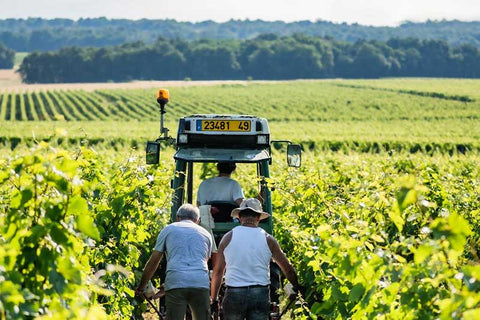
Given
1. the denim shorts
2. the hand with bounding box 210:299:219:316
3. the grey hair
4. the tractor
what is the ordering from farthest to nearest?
the tractor
the hand with bounding box 210:299:219:316
the grey hair
the denim shorts

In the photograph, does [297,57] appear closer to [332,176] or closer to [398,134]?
[398,134]

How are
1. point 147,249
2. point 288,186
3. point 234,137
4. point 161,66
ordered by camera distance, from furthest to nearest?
1. point 161,66
2. point 288,186
3. point 147,249
4. point 234,137

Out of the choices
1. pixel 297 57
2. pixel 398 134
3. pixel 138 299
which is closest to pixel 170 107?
pixel 398 134

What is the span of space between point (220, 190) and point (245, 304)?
210 cm

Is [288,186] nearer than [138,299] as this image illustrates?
No

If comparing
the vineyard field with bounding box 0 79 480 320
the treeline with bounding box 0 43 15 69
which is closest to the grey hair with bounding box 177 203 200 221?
the vineyard field with bounding box 0 79 480 320

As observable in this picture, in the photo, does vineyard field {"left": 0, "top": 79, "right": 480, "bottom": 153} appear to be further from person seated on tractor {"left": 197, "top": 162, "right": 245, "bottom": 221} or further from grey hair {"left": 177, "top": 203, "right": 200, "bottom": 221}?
grey hair {"left": 177, "top": 203, "right": 200, "bottom": 221}

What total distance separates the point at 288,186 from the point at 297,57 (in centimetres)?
13782

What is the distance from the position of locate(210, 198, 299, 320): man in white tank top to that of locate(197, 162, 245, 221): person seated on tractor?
1.77 meters

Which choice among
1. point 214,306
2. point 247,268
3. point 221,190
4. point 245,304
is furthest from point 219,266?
point 221,190

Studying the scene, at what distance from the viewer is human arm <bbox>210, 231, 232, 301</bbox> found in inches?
257

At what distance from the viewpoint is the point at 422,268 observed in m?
4.50

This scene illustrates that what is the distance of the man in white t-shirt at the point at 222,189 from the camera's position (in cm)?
834

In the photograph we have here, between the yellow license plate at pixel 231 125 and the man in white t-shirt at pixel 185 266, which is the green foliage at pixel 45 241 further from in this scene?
the yellow license plate at pixel 231 125
